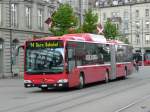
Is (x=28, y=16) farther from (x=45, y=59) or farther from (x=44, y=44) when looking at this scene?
(x=45, y=59)

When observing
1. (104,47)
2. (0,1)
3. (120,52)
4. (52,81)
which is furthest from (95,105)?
(0,1)

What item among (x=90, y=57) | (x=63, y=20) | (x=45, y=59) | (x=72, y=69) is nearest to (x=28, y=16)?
(x=63, y=20)

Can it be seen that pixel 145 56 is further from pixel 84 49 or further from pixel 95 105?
pixel 95 105

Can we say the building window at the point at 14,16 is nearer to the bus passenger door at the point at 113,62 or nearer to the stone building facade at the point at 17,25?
the stone building facade at the point at 17,25

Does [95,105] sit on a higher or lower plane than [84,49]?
lower

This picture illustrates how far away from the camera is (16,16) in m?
56.4

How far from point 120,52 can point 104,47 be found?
4860 millimetres

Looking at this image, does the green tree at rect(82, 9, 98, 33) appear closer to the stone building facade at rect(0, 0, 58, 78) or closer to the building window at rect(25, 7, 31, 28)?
the stone building facade at rect(0, 0, 58, 78)

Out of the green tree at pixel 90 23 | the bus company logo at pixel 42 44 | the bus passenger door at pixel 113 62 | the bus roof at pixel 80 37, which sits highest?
the green tree at pixel 90 23

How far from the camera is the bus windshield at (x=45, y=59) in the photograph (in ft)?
88.8

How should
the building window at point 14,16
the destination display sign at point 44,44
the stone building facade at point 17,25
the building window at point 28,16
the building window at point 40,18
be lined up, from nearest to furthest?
the destination display sign at point 44,44 < the stone building facade at point 17,25 < the building window at point 14,16 < the building window at point 28,16 < the building window at point 40,18

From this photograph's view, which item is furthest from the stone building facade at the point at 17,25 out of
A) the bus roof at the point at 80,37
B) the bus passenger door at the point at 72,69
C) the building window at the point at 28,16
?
the bus passenger door at the point at 72,69

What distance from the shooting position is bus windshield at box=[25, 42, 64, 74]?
27.1 metres

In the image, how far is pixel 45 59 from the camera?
2717 cm
